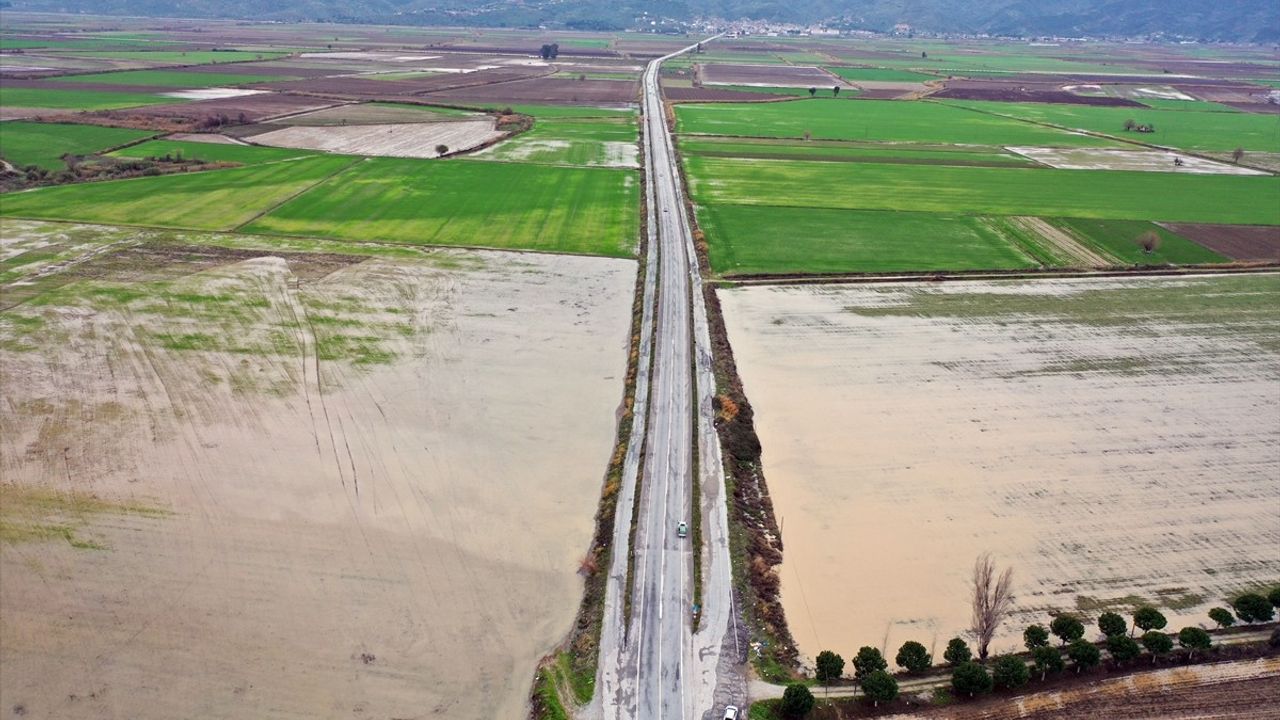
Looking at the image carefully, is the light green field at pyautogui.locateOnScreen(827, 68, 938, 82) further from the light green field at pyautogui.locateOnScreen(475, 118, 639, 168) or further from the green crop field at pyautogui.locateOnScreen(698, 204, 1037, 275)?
the green crop field at pyautogui.locateOnScreen(698, 204, 1037, 275)

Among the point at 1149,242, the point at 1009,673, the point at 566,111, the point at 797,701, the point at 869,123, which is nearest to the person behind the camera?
the point at 797,701

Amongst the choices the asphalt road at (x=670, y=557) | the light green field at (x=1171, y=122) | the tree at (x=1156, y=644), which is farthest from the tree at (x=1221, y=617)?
the light green field at (x=1171, y=122)

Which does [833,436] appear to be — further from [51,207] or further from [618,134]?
[618,134]

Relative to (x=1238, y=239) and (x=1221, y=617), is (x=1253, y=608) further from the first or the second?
(x=1238, y=239)

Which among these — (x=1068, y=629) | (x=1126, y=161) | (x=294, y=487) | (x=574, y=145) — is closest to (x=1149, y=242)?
(x=1126, y=161)

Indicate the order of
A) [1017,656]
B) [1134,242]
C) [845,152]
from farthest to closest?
[845,152]
[1134,242]
[1017,656]

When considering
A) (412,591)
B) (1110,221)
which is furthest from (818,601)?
(1110,221)

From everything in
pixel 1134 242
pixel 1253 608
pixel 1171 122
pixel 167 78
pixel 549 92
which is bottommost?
pixel 1253 608

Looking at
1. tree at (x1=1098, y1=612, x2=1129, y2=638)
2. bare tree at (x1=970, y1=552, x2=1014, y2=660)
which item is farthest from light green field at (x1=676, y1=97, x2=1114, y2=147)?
tree at (x1=1098, y1=612, x2=1129, y2=638)
